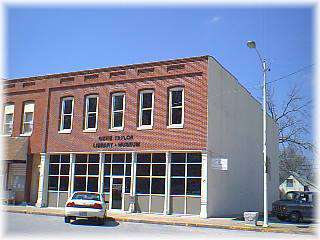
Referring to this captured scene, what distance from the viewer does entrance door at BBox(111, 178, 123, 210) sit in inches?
1013

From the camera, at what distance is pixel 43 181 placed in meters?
28.2

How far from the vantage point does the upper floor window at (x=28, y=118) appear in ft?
99.3

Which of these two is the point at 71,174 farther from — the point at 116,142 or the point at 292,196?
the point at 292,196

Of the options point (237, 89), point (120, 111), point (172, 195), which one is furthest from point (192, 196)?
point (237, 89)

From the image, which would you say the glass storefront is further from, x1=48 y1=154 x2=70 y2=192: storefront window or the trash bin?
the trash bin

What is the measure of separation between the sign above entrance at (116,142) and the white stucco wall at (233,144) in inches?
192

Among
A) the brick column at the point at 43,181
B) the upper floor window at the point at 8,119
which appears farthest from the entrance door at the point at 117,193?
the upper floor window at the point at 8,119

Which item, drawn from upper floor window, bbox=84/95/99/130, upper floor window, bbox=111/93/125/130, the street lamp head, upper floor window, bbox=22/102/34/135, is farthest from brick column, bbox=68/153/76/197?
the street lamp head

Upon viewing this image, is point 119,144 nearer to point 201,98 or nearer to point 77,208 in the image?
point 201,98

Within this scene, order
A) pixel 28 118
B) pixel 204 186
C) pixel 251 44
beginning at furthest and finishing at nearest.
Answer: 1. pixel 28 118
2. pixel 204 186
3. pixel 251 44

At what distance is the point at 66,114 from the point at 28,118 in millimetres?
3621

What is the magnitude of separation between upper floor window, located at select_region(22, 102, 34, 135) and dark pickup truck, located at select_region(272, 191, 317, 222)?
56.8ft

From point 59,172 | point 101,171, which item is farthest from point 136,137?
point 59,172

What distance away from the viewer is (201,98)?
24203 millimetres
